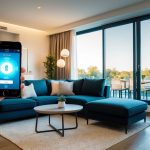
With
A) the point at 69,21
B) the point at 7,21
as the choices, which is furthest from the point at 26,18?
the point at 69,21

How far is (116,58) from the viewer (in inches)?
193

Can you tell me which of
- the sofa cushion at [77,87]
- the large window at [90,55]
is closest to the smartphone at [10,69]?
the sofa cushion at [77,87]

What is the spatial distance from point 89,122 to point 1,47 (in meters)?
2.86

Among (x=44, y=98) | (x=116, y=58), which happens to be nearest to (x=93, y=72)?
(x=116, y=58)

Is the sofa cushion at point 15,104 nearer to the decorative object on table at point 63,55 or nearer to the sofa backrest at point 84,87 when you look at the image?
the sofa backrest at point 84,87

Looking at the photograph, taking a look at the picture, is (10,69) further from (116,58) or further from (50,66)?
(50,66)

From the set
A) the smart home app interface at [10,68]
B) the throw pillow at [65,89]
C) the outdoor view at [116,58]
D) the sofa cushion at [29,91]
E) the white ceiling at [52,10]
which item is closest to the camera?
the smart home app interface at [10,68]

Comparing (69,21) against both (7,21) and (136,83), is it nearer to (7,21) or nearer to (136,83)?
(7,21)

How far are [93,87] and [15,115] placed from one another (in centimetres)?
192

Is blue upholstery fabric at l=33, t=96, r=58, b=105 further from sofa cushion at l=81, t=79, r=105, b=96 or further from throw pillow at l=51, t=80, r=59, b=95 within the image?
sofa cushion at l=81, t=79, r=105, b=96

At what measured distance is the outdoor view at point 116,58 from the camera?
4.36 meters

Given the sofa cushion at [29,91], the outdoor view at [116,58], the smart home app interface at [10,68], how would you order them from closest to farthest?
the smart home app interface at [10,68]
the sofa cushion at [29,91]
the outdoor view at [116,58]

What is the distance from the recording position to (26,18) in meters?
4.80

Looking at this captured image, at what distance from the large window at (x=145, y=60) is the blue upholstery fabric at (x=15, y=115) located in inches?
110
